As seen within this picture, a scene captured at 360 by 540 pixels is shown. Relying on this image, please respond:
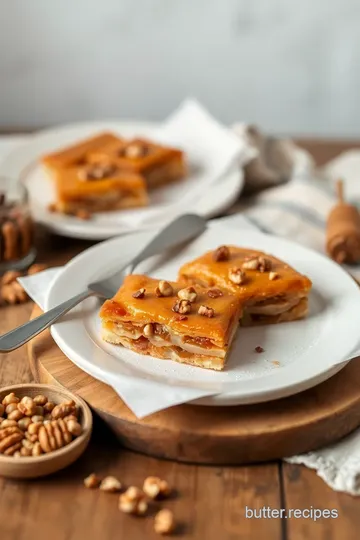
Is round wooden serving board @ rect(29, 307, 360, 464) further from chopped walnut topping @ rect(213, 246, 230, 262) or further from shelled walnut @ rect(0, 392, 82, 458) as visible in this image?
chopped walnut topping @ rect(213, 246, 230, 262)

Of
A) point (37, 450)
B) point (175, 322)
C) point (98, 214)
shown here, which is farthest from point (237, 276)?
point (98, 214)

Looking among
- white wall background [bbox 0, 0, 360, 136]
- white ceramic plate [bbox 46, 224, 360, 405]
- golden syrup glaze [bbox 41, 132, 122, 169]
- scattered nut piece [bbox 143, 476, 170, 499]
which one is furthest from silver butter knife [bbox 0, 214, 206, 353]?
white wall background [bbox 0, 0, 360, 136]

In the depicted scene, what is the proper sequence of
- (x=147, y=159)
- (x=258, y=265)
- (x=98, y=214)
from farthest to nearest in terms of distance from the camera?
(x=147, y=159) → (x=98, y=214) → (x=258, y=265)

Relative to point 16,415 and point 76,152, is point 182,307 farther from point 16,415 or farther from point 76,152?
point 76,152

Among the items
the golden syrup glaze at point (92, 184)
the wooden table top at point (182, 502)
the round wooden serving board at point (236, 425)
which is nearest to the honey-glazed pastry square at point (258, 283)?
the round wooden serving board at point (236, 425)

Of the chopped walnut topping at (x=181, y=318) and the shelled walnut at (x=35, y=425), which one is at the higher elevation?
the chopped walnut topping at (x=181, y=318)

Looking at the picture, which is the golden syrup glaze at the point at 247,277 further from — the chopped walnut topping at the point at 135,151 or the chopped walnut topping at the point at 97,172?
the chopped walnut topping at the point at 135,151
